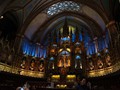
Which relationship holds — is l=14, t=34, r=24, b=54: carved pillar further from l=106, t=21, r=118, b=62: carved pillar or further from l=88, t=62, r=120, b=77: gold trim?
l=106, t=21, r=118, b=62: carved pillar

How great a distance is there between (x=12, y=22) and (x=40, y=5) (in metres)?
5.91

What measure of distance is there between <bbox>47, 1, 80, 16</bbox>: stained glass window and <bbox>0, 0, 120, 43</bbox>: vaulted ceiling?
576mm

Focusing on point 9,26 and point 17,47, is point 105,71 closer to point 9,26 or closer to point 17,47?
point 17,47

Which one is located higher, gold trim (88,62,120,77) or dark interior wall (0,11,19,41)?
dark interior wall (0,11,19,41)

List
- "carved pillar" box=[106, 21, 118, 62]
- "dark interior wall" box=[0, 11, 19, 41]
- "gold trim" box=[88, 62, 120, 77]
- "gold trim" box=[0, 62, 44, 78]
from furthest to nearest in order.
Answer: "dark interior wall" box=[0, 11, 19, 41] → "gold trim" box=[0, 62, 44, 78] → "carved pillar" box=[106, 21, 118, 62] → "gold trim" box=[88, 62, 120, 77]

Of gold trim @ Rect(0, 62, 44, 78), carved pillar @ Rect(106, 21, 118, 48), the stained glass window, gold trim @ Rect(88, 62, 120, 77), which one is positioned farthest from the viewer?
the stained glass window

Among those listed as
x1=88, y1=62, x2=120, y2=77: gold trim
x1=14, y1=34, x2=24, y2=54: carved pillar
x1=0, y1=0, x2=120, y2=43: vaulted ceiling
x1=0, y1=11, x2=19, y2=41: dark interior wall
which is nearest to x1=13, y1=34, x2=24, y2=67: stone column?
x1=14, y1=34, x2=24, y2=54: carved pillar

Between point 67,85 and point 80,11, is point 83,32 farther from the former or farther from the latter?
point 67,85

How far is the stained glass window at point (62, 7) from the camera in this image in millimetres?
24770

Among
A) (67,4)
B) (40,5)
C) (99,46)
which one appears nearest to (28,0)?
(40,5)

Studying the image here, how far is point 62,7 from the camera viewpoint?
25.4 meters

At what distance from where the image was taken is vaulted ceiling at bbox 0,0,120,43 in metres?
18.8

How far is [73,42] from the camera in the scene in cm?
2223

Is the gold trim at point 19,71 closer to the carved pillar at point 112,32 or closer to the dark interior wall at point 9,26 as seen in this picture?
the dark interior wall at point 9,26
